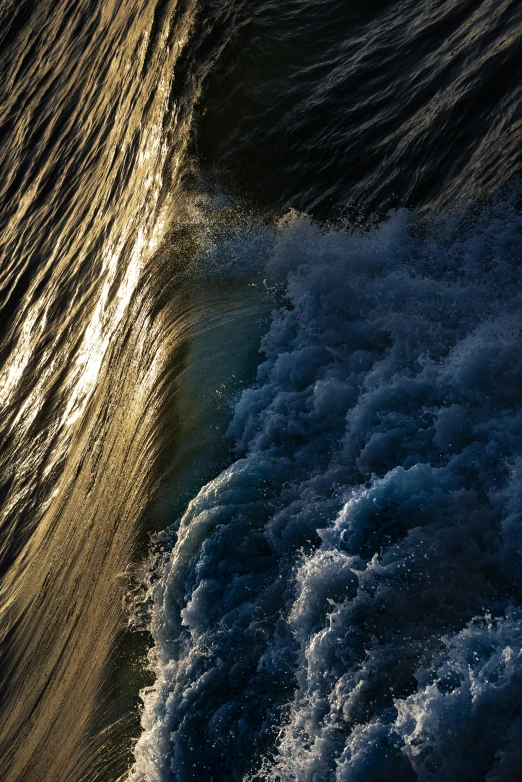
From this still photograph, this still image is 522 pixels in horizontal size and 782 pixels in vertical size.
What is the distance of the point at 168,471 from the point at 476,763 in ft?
12.1

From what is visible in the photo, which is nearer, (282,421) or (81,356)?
(282,421)

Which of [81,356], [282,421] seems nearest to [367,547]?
[282,421]

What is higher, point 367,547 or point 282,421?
point 282,421

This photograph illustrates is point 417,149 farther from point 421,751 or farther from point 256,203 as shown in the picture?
point 421,751

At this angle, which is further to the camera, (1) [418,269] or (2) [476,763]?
(1) [418,269]

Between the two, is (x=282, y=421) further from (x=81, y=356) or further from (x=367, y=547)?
(x=81, y=356)

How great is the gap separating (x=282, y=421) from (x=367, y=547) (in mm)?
1515

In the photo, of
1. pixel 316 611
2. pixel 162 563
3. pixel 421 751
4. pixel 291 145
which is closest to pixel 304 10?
pixel 291 145

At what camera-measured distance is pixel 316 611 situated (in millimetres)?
4816

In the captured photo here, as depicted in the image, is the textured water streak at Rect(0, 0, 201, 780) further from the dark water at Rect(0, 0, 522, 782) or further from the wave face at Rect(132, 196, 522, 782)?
the wave face at Rect(132, 196, 522, 782)

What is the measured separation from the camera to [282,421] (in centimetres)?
616

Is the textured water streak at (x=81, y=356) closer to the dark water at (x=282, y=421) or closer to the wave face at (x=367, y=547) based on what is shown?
the dark water at (x=282, y=421)

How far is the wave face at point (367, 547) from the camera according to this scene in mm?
4113

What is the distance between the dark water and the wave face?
0.02 m
